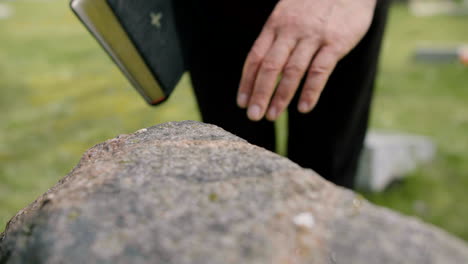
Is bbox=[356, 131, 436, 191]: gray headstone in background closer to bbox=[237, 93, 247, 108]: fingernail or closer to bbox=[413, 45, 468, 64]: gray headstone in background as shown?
bbox=[237, 93, 247, 108]: fingernail

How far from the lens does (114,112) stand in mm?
3822

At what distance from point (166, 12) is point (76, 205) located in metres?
0.87

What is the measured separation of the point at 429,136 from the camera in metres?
3.50

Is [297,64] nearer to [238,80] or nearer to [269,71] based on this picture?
[269,71]

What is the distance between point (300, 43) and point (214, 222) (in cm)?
59

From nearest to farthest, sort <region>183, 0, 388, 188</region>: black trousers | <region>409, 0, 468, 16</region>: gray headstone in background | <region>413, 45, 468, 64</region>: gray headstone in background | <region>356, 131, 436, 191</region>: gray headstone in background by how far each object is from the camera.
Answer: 1. <region>183, 0, 388, 188</region>: black trousers
2. <region>356, 131, 436, 191</region>: gray headstone in background
3. <region>413, 45, 468, 64</region>: gray headstone in background
4. <region>409, 0, 468, 16</region>: gray headstone in background

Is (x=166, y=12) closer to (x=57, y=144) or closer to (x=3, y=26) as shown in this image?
(x=57, y=144)

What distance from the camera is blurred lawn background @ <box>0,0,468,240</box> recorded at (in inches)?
109

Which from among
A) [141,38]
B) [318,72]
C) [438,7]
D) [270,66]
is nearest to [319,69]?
[318,72]

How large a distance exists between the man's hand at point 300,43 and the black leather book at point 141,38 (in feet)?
0.97

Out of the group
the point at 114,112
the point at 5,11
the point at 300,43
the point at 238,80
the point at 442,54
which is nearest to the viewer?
the point at 300,43

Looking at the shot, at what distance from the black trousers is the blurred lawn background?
1.47 ft

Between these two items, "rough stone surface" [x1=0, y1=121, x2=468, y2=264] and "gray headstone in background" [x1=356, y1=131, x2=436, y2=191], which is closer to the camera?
"rough stone surface" [x1=0, y1=121, x2=468, y2=264]

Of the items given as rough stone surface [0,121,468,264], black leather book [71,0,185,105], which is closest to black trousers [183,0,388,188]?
black leather book [71,0,185,105]
